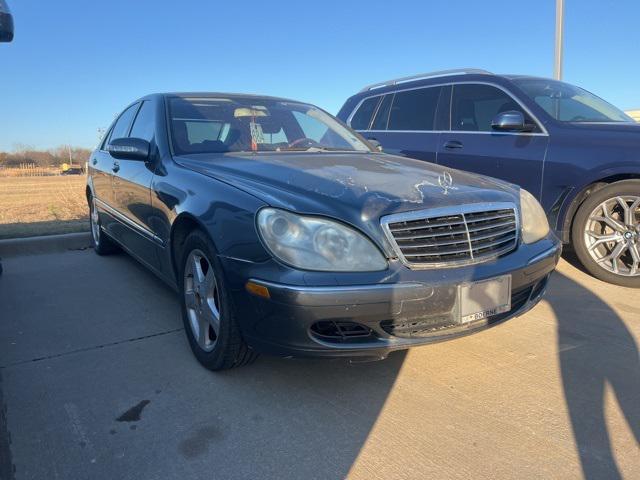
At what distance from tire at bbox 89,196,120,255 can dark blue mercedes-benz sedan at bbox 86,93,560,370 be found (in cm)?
223

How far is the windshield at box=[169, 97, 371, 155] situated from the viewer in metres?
3.47

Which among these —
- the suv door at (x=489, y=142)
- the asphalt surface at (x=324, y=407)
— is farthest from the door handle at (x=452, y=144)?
the asphalt surface at (x=324, y=407)

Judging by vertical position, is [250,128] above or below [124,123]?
below

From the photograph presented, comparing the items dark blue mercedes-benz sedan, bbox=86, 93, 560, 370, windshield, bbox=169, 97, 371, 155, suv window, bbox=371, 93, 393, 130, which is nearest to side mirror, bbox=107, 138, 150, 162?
dark blue mercedes-benz sedan, bbox=86, 93, 560, 370

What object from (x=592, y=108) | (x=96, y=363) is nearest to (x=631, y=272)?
(x=592, y=108)

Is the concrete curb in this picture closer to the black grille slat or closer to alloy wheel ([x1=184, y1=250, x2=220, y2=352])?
alloy wheel ([x1=184, y1=250, x2=220, y2=352])

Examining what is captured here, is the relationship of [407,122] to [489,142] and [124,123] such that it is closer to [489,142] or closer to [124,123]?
[489,142]

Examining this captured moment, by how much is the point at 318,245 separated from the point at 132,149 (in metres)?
1.89

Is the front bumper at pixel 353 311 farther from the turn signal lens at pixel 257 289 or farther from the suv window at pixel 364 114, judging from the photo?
the suv window at pixel 364 114

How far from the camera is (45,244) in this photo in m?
5.98

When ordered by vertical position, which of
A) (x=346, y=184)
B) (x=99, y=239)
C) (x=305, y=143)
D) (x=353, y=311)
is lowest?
(x=99, y=239)

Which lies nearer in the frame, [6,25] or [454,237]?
[454,237]

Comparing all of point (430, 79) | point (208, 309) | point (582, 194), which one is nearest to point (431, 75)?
point (430, 79)

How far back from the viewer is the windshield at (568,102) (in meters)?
4.71
